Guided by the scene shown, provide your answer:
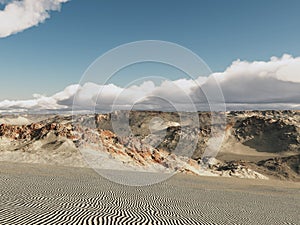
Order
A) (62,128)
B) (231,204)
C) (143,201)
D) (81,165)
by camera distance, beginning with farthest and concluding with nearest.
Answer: (62,128), (81,165), (231,204), (143,201)

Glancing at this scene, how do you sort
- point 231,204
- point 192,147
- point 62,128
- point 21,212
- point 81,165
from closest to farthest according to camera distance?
point 21,212, point 231,204, point 81,165, point 62,128, point 192,147

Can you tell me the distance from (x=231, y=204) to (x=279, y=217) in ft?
12.2

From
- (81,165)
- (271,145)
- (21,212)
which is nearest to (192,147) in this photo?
(271,145)

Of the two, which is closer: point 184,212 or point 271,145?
point 184,212

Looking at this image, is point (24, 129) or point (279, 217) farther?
point (24, 129)

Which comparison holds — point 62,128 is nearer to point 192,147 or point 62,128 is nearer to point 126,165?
point 126,165

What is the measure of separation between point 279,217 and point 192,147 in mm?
90855

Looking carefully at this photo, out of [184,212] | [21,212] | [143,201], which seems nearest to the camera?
[21,212]

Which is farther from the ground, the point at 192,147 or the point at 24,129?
the point at 24,129

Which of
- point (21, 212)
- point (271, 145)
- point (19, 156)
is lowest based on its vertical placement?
point (271, 145)

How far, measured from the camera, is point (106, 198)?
739 inches

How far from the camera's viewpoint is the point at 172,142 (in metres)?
109

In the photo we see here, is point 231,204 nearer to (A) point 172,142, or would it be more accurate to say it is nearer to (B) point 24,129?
(B) point 24,129

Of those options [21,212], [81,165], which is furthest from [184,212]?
[81,165]
